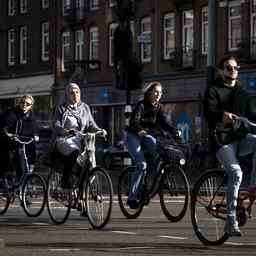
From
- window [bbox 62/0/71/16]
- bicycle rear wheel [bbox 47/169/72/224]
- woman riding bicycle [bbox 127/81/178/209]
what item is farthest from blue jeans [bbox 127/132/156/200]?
window [bbox 62/0/71/16]

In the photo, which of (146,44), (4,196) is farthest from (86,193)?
(146,44)

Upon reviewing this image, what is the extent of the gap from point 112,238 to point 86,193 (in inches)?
58.9

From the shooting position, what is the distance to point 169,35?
4647cm

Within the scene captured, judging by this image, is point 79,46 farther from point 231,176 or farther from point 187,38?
point 231,176

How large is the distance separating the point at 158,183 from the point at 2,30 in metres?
48.2

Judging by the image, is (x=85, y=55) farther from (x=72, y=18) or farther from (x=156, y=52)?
(x=156, y=52)

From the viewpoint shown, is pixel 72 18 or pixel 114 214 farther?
pixel 72 18

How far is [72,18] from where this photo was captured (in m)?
53.5

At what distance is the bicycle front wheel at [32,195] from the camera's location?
1491 cm

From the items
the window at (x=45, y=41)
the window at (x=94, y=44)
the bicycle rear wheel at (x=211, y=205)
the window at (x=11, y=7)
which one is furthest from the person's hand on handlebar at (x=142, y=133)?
the window at (x=11, y=7)

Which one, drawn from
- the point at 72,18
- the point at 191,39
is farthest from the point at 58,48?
the point at 191,39

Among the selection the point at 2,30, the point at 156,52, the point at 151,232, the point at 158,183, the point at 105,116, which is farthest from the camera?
the point at 2,30

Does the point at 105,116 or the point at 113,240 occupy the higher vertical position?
the point at 105,116

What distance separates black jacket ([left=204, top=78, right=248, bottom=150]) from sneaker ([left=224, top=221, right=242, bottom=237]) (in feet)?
2.57
